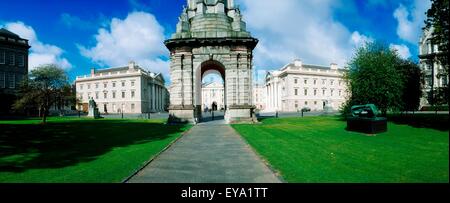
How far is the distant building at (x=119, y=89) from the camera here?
8538cm

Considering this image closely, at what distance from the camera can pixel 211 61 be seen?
97.7ft

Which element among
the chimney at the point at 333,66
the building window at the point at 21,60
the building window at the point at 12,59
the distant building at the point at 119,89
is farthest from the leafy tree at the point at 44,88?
the chimney at the point at 333,66

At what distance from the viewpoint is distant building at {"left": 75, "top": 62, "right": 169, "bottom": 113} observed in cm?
8538

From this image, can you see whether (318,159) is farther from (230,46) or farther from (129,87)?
(129,87)

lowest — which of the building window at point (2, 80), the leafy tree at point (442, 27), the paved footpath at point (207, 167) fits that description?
the paved footpath at point (207, 167)

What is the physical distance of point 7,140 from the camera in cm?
1484

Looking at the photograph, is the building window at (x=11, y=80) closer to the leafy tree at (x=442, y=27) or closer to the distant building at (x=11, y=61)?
the distant building at (x=11, y=61)

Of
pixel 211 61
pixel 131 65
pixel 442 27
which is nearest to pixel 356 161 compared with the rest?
pixel 442 27

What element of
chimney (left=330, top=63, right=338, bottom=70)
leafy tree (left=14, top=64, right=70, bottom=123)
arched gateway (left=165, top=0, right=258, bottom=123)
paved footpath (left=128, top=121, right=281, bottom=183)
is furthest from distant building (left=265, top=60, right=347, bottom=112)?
paved footpath (left=128, top=121, right=281, bottom=183)

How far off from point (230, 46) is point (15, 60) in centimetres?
5611

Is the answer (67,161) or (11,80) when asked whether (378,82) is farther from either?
(11,80)

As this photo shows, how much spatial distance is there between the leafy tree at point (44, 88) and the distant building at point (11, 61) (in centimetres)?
3066

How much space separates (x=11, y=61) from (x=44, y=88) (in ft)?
128
